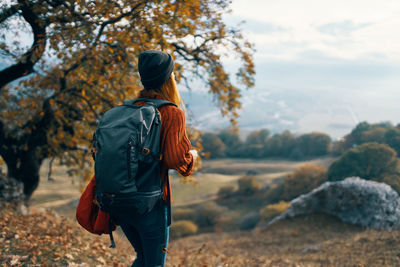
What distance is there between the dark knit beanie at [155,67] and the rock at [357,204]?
44.1ft

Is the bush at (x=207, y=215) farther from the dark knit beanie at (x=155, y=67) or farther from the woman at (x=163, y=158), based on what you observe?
the dark knit beanie at (x=155, y=67)

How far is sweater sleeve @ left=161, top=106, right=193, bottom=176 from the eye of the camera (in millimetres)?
2371

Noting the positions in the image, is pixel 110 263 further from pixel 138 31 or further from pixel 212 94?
pixel 212 94

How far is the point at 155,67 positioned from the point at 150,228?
1349mm

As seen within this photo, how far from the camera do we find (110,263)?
17.2 ft

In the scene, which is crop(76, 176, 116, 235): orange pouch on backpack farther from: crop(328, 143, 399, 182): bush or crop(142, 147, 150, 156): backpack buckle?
crop(328, 143, 399, 182): bush

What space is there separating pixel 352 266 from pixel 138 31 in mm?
6986

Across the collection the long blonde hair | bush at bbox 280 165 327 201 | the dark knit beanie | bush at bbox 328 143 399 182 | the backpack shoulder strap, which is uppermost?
the dark knit beanie

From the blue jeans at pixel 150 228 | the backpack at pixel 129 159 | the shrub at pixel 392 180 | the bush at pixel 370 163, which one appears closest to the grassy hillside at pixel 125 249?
the blue jeans at pixel 150 228

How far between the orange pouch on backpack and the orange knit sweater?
68 cm

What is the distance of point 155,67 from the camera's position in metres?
2.53

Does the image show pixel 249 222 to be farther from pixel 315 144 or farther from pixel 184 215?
pixel 315 144

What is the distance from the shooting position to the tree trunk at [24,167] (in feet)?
30.4

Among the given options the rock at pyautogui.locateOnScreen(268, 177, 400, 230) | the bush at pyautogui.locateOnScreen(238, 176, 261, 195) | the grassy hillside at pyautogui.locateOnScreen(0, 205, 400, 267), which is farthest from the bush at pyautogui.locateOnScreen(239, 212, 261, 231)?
the grassy hillside at pyautogui.locateOnScreen(0, 205, 400, 267)
